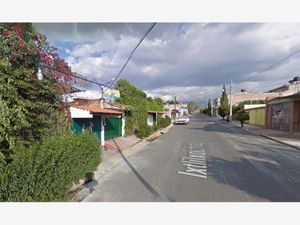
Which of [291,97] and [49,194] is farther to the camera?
[291,97]

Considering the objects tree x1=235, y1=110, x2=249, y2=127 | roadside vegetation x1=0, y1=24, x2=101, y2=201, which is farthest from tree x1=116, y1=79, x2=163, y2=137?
tree x1=235, y1=110, x2=249, y2=127

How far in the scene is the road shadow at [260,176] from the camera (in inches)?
204

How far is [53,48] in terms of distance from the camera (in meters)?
6.87

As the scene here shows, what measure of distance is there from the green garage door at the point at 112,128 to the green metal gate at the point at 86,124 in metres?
1.61

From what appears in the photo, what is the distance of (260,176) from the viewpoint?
6.62m

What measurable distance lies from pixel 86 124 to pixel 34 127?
5708mm

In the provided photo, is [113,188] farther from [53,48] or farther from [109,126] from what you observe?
[109,126]

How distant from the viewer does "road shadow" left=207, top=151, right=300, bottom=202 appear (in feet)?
17.0

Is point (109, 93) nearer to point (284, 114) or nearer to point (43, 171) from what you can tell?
point (43, 171)

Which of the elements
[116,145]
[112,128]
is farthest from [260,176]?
[112,128]

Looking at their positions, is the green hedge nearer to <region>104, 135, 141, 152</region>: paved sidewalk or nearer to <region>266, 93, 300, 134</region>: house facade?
<region>104, 135, 141, 152</region>: paved sidewalk

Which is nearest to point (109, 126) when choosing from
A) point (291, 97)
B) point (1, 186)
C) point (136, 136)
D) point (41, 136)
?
point (136, 136)

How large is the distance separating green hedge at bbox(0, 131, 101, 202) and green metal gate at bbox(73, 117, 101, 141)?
17.8 feet

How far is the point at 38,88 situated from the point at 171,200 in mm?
4655
